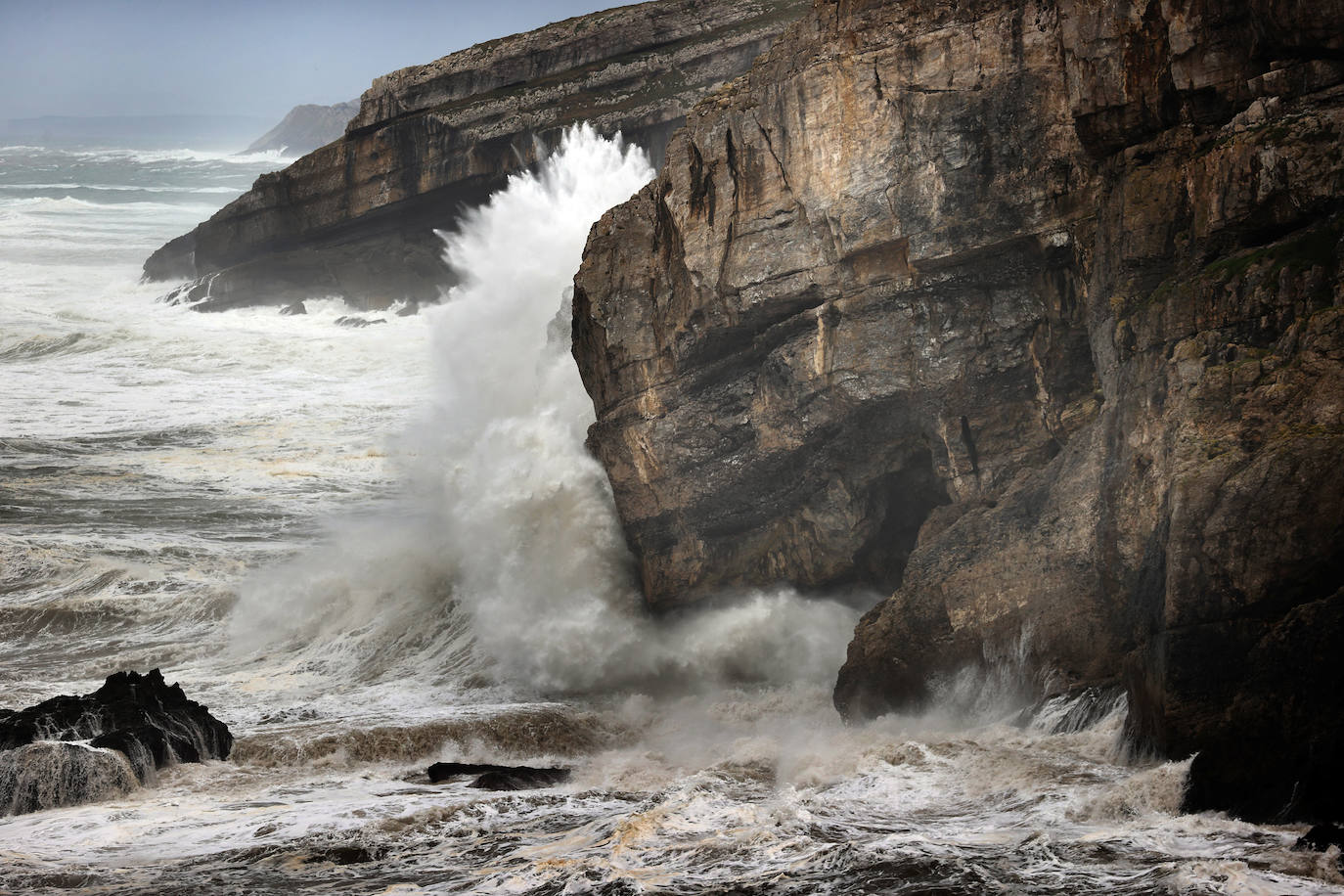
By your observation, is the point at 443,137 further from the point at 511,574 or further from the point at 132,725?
the point at 132,725

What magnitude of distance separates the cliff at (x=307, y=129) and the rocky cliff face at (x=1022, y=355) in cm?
13956

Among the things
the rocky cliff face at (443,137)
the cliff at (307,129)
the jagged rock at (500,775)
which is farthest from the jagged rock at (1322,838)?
the cliff at (307,129)

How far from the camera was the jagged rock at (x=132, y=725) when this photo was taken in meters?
16.6

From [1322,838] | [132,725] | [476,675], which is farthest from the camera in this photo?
[476,675]

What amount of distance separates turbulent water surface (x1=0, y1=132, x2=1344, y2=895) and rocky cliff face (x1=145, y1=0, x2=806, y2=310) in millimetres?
12203

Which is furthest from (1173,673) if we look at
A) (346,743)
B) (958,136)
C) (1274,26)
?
(346,743)

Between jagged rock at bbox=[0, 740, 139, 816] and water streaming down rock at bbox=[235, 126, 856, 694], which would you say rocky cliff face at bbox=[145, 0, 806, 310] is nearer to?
water streaming down rock at bbox=[235, 126, 856, 694]

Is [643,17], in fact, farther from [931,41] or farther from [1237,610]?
[1237,610]

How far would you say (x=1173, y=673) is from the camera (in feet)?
41.4

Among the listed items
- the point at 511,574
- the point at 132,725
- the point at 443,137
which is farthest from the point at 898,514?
the point at 443,137

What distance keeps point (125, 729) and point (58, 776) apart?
1.23 m

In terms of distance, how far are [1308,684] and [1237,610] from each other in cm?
99

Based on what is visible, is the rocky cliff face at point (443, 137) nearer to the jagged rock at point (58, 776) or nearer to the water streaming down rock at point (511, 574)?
the water streaming down rock at point (511, 574)

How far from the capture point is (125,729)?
17.0 m
